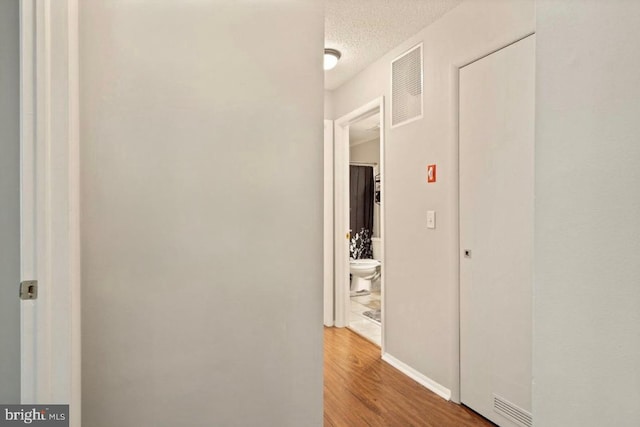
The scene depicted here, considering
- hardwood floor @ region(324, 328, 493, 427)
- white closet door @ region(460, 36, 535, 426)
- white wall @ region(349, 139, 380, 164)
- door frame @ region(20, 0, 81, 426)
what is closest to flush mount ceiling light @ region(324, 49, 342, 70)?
white closet door @ region(460, 36, 535, 426)

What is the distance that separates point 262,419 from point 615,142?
1411 millimetres

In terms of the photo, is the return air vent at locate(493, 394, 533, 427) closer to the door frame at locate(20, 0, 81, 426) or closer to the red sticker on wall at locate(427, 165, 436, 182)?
the red sticker on wall at locate(427, 165, 436, 182)

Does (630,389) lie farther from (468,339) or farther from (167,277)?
(468,339)

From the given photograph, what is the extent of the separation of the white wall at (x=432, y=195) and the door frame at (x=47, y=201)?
1.98m

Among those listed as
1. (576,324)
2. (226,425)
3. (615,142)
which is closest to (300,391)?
(226,425)

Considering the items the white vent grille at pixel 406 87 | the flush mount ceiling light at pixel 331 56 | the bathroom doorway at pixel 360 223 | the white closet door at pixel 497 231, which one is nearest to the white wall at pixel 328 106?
the bathroom doorway at pixel 360 223

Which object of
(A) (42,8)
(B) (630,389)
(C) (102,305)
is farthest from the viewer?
(C) (102,305)

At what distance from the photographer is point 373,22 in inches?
97.7

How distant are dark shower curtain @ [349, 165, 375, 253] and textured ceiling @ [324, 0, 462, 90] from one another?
3074 millimetres

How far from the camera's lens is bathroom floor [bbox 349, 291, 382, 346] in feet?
11.7

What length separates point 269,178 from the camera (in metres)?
1.44

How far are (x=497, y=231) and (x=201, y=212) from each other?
1.57 m

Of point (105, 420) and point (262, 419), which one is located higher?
point (105, 420)

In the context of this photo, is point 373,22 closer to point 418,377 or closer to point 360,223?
point 418,377
